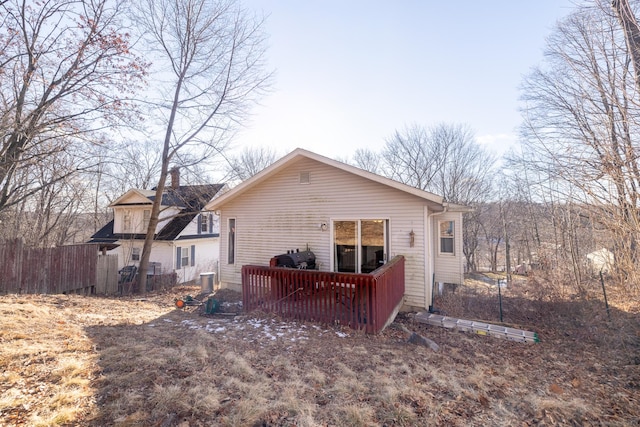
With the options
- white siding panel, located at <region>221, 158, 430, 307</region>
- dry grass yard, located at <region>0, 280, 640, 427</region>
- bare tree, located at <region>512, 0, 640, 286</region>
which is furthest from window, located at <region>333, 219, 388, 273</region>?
bare tree, located at <region>512, 0, 640, 286</region>

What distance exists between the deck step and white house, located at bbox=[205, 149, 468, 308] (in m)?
0.69

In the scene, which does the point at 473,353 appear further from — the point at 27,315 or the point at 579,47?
the point at 27,315

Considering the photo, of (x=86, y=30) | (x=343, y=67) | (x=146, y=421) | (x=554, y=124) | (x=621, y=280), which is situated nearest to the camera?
(x=146, y=421)

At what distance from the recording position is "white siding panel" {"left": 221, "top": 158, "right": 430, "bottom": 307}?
25.4 ft

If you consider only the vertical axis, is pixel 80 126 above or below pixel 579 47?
below

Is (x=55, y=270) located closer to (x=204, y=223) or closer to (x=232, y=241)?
(x=232, y=241)

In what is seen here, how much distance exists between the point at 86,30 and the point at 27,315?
692 centimetres

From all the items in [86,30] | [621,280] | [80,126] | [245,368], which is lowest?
[245,368]

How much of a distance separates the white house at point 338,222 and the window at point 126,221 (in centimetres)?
1134

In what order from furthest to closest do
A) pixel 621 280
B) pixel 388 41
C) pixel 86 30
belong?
pixel 388 41, pixel 86 30, pixel 621 280

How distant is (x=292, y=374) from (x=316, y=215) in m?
5.43

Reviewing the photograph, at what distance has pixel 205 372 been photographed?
141 inches

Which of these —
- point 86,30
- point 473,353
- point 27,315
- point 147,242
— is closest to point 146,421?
point 27,315

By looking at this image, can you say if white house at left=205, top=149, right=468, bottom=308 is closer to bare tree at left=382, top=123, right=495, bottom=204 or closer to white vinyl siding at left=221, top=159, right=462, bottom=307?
white vinyl siding at left=221, top=159, right=462, bottom=307
